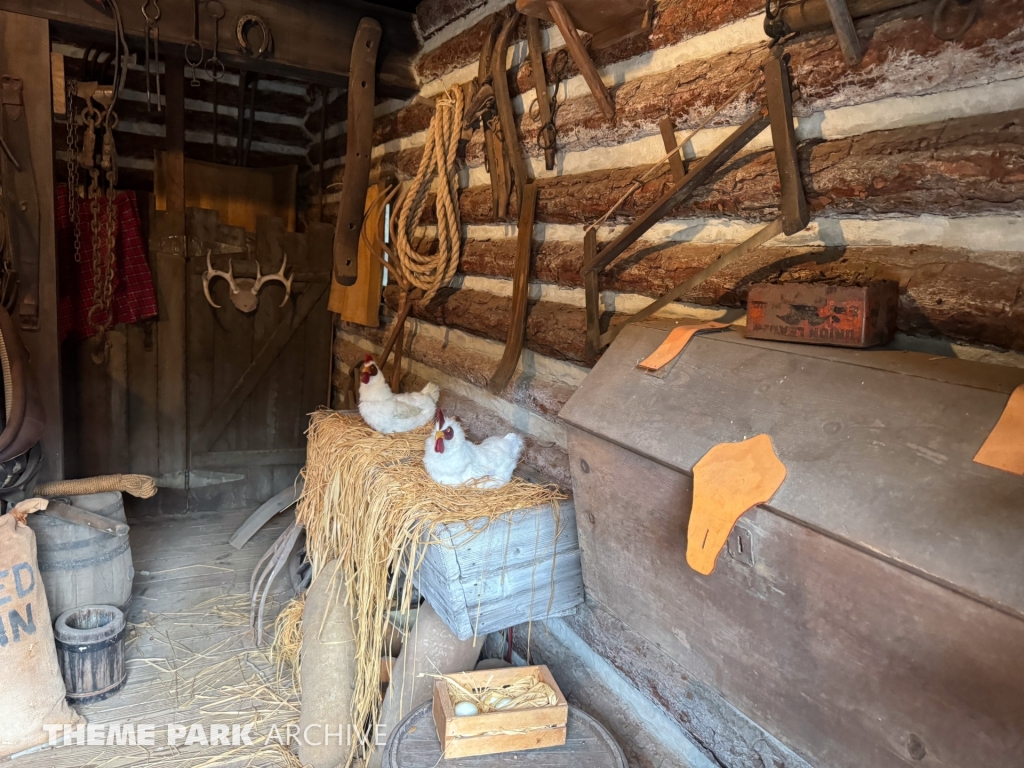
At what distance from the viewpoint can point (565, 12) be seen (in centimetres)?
189

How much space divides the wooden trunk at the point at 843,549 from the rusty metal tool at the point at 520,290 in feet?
3.02

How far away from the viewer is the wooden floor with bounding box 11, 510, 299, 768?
2508mm

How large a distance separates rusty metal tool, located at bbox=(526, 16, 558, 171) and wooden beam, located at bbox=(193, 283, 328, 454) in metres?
2.86

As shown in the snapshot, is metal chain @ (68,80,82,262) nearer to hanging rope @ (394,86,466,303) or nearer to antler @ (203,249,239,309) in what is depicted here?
antler @ (203,249,239,309)

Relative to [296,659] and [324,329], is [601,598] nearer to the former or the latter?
[296,659]

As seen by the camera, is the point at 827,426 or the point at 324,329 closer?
the point at 827,426

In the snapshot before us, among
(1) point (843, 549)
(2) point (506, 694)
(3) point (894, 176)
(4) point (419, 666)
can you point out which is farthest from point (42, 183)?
(1) point (843, 549)

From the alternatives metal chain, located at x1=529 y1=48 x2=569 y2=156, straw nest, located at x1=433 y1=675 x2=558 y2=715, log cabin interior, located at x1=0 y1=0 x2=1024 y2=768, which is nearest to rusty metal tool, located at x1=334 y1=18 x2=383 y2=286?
log cabin interior, located at x1=0 y1=0 x2=1024 y2=768

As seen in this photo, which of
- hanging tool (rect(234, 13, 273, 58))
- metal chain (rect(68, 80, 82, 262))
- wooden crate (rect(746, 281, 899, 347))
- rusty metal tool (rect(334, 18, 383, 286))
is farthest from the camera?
metal chain (rect(68, 80, 82, 262))

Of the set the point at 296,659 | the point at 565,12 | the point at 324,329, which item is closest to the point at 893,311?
the point at 565,12

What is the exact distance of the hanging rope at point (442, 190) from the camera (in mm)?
2910

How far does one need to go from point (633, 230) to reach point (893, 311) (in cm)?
71

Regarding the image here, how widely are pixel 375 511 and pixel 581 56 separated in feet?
4.92

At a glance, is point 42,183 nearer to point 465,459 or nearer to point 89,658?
point 89,658
